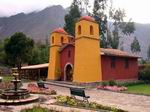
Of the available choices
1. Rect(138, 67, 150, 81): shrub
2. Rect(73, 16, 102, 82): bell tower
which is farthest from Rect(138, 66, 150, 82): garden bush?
Rect(73, 16, 102, 82): bell tower

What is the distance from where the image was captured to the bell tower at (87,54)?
24.5 meters

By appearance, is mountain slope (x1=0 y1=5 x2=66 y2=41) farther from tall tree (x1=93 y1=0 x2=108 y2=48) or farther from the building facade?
the building facade

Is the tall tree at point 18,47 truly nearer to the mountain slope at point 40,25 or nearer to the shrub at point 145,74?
the shrub at point 145,74

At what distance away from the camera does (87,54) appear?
24.7m

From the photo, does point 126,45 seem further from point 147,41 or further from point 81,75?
point 81,75

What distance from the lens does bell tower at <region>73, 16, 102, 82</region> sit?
24516 mm

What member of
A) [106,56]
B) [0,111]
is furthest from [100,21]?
[0,111]

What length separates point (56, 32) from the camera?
31906 mm

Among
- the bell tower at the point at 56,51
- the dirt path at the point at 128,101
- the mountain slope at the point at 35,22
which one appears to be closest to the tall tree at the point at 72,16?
the bell tower at the point at 56,51

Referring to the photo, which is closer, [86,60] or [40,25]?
[86,60]

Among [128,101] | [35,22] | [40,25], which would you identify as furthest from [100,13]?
[35,22]

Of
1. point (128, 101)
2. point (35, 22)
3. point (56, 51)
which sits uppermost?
point (35, 22)

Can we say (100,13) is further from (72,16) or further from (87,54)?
(87,54)

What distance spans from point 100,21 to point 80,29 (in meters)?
23.2
